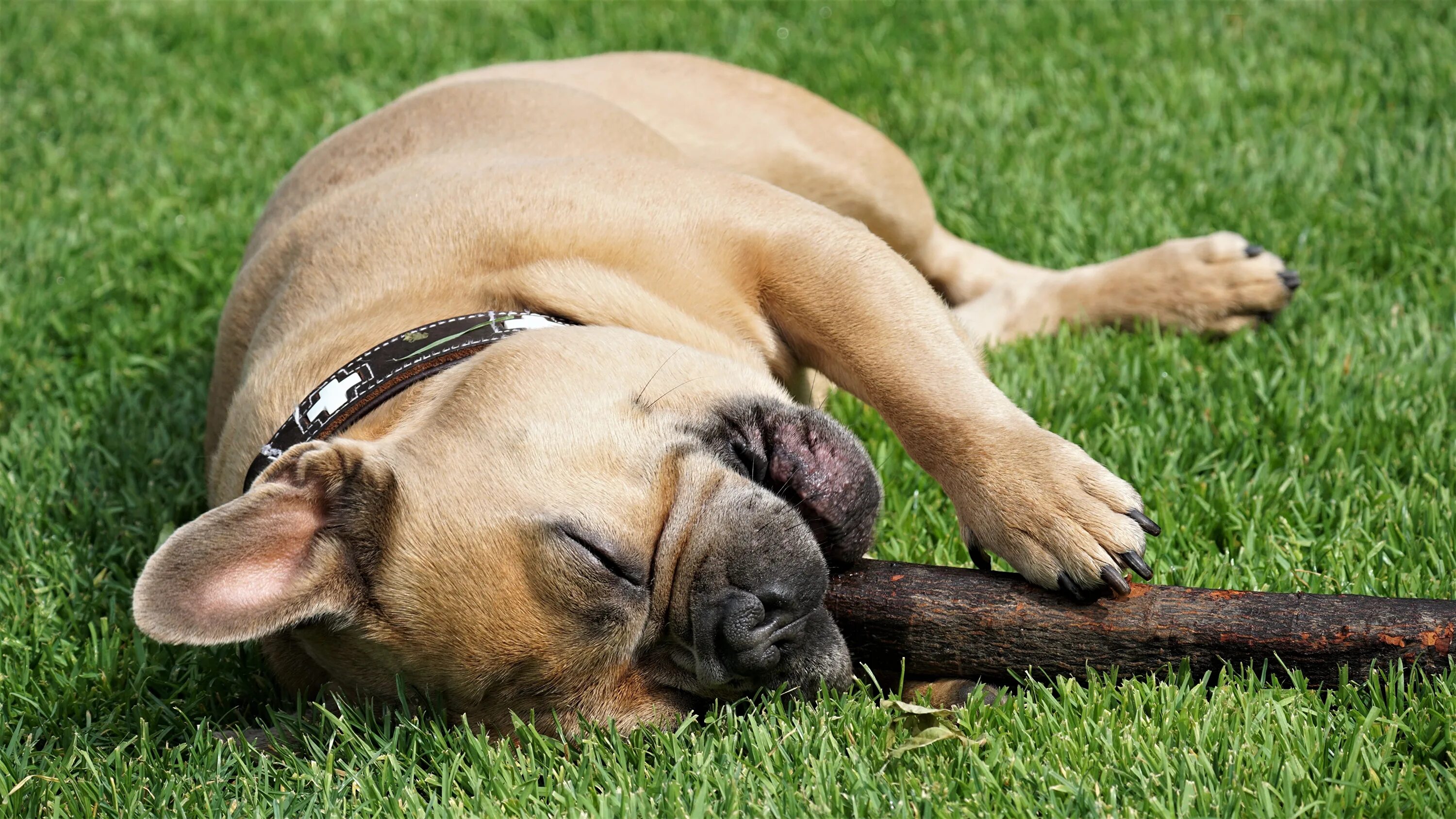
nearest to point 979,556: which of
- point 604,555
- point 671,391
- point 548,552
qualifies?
point 671,391

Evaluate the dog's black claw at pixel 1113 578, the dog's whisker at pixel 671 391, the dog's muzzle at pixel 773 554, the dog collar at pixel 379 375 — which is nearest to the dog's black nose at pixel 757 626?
the dog's muzzle at pixel 773 554

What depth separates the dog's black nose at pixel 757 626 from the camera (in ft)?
8.79

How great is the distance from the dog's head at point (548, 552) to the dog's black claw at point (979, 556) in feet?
0.91

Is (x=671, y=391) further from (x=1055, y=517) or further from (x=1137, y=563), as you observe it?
(x=1137, y=563)

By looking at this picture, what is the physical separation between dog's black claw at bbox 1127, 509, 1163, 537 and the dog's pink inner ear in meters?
1.70

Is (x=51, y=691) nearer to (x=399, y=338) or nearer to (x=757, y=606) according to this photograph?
(x=399, y=338)

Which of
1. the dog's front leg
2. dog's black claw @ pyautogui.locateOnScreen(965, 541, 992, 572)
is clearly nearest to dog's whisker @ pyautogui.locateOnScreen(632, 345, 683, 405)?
the dog's front leg

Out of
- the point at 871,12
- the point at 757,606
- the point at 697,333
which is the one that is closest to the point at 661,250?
the point at 697,333

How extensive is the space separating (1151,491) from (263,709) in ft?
8.05

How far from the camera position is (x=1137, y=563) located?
284 centimetres

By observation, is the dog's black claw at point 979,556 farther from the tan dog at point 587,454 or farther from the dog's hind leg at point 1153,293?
the dog's hind leg at point 1153,293

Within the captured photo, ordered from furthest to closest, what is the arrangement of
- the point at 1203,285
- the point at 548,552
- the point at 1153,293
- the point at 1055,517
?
1. the point at 1153,293
2. the point at 1203,285
3. the point at 1055,517
4. the point at 548,552

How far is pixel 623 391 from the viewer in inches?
118

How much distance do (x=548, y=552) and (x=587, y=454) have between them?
0.84 ft
